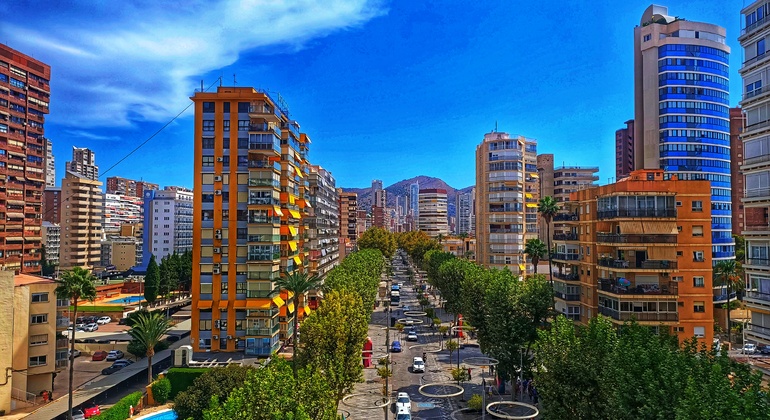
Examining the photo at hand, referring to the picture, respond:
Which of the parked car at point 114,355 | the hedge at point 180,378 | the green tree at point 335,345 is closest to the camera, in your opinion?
the green tree at point 335,345

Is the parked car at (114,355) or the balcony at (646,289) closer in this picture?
the balcony at (646,289)

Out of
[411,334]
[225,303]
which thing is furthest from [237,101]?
[411,334]

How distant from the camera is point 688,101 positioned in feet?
343

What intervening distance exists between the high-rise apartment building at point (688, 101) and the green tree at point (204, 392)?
100096 mm

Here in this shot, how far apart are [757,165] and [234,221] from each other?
54146 millimetres

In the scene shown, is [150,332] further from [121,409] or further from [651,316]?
[651,316]

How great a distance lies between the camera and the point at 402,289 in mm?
149000

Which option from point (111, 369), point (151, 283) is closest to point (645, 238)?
point (111, 369)

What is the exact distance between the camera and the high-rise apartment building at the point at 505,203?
334 ft

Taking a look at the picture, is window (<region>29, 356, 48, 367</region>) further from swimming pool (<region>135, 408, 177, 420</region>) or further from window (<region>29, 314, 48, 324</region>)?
swimming pool (<region>135, 408, 177, 420</region>)

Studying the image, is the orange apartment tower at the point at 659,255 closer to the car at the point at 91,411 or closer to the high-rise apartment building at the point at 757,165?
the high-rise apartment building at the point at 757,165

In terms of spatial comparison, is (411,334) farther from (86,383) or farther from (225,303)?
(86,383)

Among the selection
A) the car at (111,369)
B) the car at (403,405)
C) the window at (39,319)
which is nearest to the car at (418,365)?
the car at (403,405)

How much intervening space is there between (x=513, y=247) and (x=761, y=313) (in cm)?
7026
